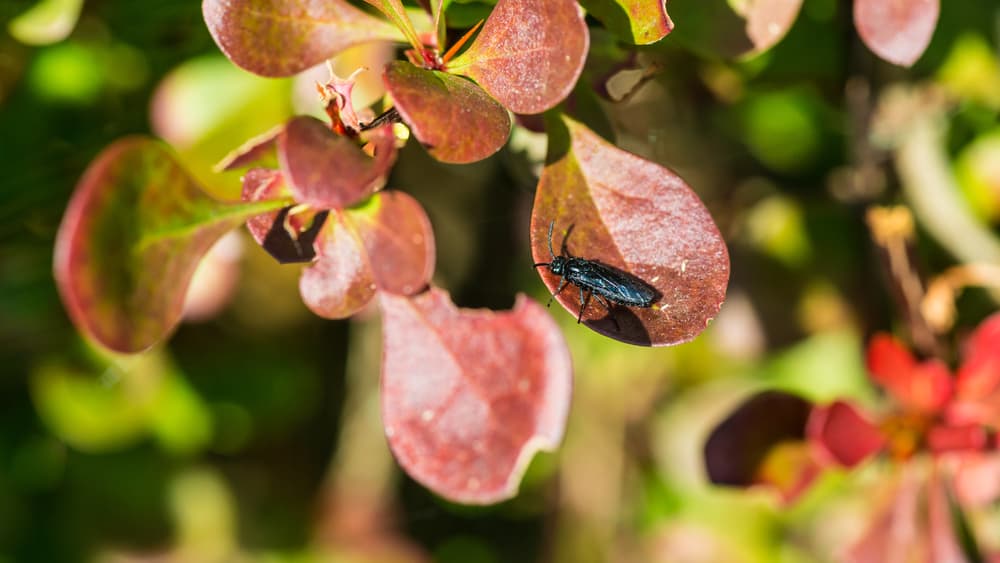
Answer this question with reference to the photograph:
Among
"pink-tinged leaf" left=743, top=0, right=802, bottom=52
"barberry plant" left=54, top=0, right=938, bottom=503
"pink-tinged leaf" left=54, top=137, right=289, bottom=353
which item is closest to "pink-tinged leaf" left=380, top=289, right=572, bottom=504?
"barberry plant" left=54, top=0, right=938, bottom=503

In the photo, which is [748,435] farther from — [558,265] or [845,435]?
[558,265]

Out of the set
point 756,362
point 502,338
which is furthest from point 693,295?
point 756,362

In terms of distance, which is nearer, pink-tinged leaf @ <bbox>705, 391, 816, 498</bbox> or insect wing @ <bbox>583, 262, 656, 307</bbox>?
insect wing @ <bbox>583, 262, 656, 307</bbox>

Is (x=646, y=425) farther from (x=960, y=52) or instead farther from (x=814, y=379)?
(x=960, y=52)

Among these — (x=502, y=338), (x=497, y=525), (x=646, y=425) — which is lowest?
(x=497, y=525)

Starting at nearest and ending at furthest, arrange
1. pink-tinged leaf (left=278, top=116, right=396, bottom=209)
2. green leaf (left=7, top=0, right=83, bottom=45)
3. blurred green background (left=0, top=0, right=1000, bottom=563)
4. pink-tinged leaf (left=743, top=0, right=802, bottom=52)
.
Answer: pink-tinged leaf (left=278, top=116, right=396, bottom=209) → pink-tinged leaf (left=743, top=0, right=802, bottom=52) → green leaf (left=7, top=0, right=83, bottom=45) → blurred green background (left=0, top=0, right=1000, bottom=563)

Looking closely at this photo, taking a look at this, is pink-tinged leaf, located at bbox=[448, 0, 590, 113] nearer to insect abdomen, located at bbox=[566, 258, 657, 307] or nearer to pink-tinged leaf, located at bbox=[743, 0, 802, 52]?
insect abdomen, located at bbox=[566, 258, 657, 307]
